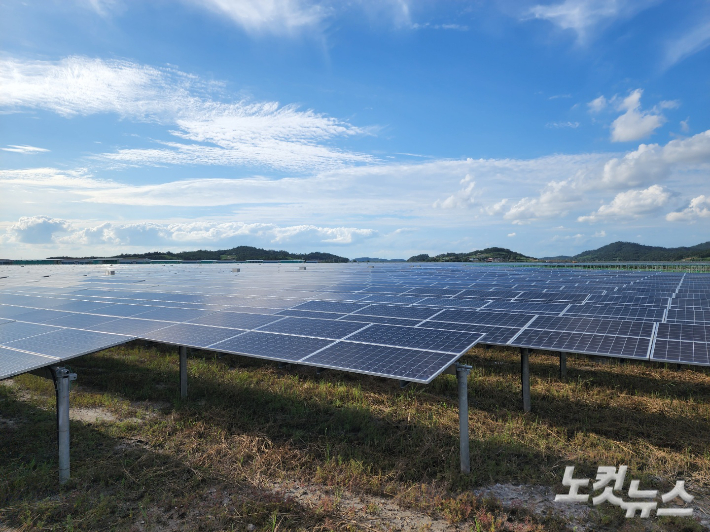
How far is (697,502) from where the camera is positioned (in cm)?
761

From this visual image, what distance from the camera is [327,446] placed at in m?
9.84

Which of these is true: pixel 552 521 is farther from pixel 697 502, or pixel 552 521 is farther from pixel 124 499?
pixel 124 499

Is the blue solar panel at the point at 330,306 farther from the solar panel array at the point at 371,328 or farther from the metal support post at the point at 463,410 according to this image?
the metal support post at the point at 463,410

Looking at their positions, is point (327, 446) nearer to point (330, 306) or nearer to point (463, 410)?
point (463, 410)

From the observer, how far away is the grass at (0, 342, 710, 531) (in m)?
7.48

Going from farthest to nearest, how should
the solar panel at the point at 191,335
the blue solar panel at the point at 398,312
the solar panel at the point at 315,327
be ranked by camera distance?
the blue solar panel at the point at 398,312, the solar panel at the point at 315,327, the solar panel at the point at 191,335

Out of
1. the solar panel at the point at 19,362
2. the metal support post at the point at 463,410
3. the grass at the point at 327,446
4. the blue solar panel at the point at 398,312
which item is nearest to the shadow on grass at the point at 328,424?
the grass at the point at 327,446

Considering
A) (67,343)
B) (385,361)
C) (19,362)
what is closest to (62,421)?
(19,362)

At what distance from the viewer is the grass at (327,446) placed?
294 inches

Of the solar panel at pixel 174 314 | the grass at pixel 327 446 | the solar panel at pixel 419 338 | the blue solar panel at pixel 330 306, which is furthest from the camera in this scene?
the blue solar panel at pixel 330 306

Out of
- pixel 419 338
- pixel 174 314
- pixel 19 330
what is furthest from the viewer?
pixel 174 314

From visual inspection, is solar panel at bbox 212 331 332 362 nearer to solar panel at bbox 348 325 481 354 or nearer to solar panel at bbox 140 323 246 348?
solar panel at bbox 140 323 246 348

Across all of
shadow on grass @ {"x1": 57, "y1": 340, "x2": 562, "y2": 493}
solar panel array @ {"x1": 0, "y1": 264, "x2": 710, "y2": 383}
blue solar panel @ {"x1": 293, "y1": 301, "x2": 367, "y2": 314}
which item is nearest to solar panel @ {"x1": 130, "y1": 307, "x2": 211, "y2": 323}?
solar panel array @ {"x1": 0, "y1": 264, "x2": 710, "y2": 383}

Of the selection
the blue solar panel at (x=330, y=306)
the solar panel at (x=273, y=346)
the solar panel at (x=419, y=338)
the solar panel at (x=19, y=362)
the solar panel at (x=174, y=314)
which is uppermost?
the blue solar panel at (x=330, y=306)
